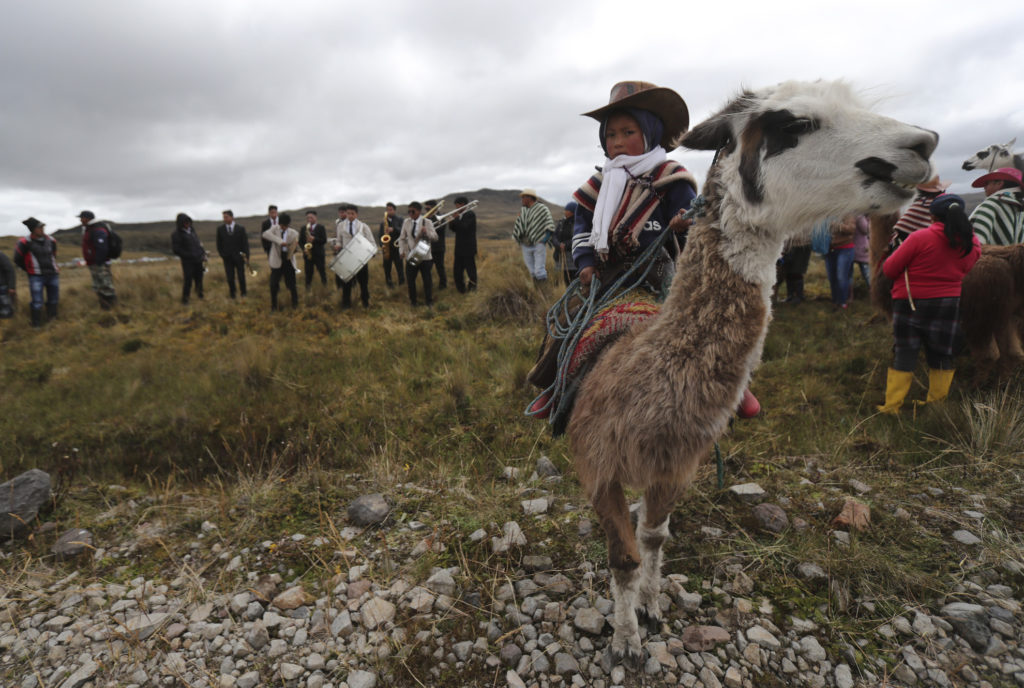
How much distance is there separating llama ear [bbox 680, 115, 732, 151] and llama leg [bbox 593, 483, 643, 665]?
1565 millimetres

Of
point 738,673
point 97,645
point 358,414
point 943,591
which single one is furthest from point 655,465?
point 358,414

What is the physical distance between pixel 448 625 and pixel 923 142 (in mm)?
2944

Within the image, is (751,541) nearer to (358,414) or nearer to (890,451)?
(890,451)

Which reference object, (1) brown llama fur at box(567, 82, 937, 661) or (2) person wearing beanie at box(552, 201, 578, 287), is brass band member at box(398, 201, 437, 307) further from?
(1) brown llama fur at box(567, 82, 937, 661)

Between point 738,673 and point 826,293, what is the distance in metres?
8.39

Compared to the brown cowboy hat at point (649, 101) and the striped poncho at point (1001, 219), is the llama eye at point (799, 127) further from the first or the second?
the striped poncho at point (1001, 219)

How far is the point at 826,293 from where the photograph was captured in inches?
339

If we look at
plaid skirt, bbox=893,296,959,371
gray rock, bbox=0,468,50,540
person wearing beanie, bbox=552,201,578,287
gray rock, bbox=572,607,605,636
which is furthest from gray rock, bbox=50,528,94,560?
plaid skirt, bbox=893,296,959,371

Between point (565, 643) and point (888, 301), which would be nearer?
point (565, 643)

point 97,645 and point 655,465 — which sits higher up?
point 655,465

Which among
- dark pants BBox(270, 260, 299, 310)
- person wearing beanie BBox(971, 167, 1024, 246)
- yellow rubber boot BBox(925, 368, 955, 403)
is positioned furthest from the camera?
dark pants BBox(270, 260, 299, 310)

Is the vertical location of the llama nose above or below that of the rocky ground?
above

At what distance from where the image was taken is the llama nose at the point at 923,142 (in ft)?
4.94

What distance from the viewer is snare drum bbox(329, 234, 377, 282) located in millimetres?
9641
